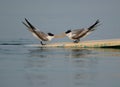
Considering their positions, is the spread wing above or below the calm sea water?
above

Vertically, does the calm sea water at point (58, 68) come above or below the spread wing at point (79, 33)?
below

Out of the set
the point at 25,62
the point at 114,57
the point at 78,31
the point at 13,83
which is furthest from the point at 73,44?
the point at 13,83

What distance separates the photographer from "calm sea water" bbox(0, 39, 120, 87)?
355 inches

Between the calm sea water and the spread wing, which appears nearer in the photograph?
the calm sea water

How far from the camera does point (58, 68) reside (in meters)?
11.0

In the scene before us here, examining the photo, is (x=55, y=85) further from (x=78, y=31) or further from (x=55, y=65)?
(x=78, y=31)

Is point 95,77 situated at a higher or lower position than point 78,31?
lower

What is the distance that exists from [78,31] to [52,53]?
2593mm

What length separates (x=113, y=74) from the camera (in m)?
9.98

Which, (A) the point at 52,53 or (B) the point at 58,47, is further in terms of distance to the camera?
(B) the point at 58,47

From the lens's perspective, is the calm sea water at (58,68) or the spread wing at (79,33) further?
the spread wing at (79,33)

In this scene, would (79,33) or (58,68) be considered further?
(79,33)

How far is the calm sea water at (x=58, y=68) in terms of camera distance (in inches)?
355

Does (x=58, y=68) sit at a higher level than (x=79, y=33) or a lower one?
lower
